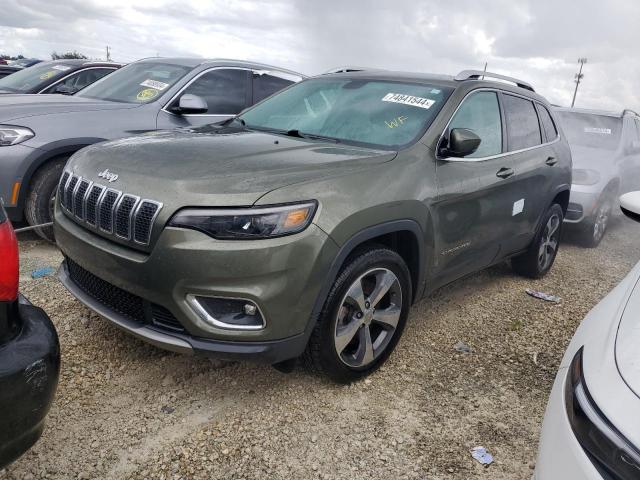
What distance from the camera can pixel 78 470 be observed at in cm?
225

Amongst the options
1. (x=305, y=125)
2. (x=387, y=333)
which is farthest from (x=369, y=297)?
(x=305, y=125)

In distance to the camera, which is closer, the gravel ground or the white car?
the white car

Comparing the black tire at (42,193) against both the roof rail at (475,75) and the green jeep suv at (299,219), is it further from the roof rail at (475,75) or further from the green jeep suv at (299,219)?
the roof rail at (475,75)

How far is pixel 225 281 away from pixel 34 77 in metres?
6.52

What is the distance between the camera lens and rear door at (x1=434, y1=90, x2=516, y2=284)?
3.21 meters

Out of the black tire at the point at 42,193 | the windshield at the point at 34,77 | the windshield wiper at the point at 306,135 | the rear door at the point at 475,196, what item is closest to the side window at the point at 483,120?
the rear door at the point at 475,196

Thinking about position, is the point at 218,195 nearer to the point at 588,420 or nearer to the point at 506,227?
the point at 588,420

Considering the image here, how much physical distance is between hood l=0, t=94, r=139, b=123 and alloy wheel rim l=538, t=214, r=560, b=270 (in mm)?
3875

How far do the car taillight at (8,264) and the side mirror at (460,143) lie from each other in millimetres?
2307

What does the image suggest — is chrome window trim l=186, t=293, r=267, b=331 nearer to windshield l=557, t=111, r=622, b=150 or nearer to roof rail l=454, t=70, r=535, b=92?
roof rail l=454, t=70, r=535, b=92

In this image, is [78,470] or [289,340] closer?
[78,470]

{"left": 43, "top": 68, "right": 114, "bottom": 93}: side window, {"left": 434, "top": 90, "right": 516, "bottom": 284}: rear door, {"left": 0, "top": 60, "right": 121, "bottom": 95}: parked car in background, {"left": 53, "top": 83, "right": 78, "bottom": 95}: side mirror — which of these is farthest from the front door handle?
{"left": 43, "top": 68, "right": 114, "bottom": 93}: side window

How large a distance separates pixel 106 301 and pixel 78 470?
0.79 metres

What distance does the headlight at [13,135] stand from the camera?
4.26 metres
